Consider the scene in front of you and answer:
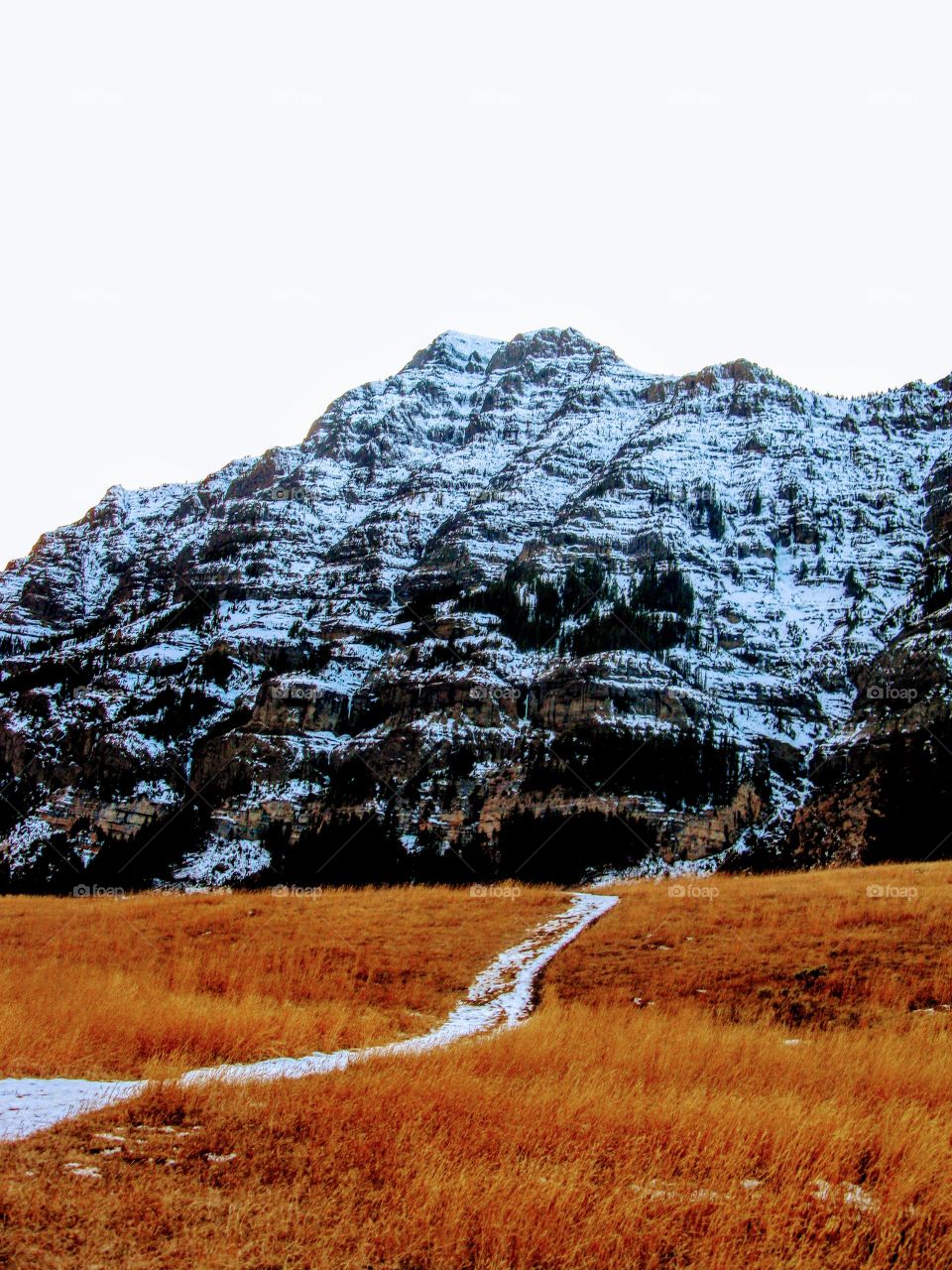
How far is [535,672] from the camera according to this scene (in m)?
136

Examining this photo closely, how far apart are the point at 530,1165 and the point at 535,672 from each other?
130 meters

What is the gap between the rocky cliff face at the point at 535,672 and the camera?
364 feet

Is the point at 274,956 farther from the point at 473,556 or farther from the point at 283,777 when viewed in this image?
the point at 473,556

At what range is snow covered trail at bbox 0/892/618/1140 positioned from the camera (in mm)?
8094

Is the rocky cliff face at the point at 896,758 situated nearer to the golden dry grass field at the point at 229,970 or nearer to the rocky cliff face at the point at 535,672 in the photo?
the rocky cliff face at the point at 535,672

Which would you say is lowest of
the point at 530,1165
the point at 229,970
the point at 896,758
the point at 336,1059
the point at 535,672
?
the point at 896,758

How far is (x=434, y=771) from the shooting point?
121938mm

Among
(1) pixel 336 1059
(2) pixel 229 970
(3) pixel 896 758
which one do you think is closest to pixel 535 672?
(3) pixel 896 758

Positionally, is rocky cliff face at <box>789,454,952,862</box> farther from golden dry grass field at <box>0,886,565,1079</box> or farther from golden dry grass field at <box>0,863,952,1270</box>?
golden dry grass field at <box>0,863,952,1270</box>

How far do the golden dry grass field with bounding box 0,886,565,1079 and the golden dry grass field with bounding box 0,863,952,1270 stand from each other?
275 centimetres

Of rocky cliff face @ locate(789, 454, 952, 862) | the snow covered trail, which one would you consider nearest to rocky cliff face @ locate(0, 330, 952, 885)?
rocky cliff face @ locate(789, 454, 952, 862)

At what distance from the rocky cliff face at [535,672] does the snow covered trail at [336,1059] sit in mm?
77491

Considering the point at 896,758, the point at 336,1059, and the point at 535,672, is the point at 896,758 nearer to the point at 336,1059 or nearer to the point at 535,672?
the point at 535,672

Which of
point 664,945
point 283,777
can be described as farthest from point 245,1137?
point 283,777
